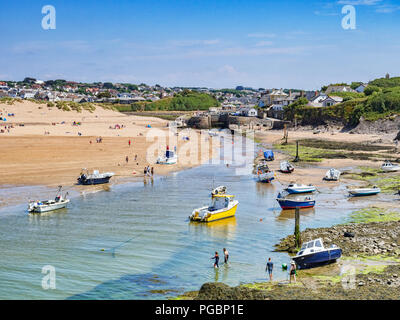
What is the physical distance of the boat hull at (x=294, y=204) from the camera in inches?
1323

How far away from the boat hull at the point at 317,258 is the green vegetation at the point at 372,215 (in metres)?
8.75

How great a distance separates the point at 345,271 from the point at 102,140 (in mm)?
57717

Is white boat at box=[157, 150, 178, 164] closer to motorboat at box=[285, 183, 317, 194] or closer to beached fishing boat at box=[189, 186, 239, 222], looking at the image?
motorboat at box=[285, 183, 317, 194]

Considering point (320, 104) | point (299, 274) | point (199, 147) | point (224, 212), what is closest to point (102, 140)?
point (199, 147)

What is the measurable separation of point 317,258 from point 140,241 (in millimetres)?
10110

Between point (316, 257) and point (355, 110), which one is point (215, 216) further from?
point (355, 110)

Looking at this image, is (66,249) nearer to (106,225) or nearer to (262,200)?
(106,225)

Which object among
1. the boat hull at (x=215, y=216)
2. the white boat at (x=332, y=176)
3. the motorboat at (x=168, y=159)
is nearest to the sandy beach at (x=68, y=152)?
the motorboat at (x=168, y=159)

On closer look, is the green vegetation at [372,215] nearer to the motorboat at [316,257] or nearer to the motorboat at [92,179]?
the motorboat at [316,257]

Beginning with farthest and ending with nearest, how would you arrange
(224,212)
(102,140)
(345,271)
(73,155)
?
(102,140)
(73,155)
(224,212)
(345,271)

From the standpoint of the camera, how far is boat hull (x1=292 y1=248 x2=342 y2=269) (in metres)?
21.8

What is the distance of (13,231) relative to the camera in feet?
92.0

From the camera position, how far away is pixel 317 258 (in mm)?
21797

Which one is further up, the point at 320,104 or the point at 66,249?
the point at 320,104
